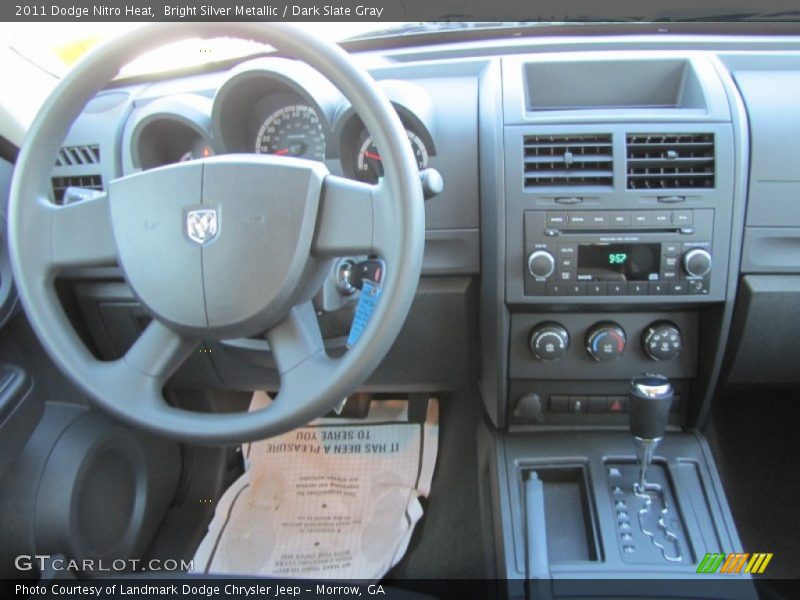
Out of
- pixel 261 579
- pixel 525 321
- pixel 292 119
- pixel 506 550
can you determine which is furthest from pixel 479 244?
pixel 261 579

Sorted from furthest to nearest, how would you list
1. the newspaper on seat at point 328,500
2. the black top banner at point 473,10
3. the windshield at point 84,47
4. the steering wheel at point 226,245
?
the newspaper on seat at point 328,500 < the windshield at point 84,47 < the black top banner at point 473,10 < the steering wheel at point 226,245

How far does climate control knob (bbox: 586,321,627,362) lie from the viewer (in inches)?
48.4

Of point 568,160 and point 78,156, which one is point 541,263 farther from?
point 78,156

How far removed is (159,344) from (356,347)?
0.30 meters

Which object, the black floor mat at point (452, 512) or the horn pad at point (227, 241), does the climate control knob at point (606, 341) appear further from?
the horn pad at point (227, 241)

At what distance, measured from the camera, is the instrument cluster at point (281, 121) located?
43.8 inches

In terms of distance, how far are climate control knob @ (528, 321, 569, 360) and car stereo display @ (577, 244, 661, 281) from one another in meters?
0.12

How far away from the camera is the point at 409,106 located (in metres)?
1.13

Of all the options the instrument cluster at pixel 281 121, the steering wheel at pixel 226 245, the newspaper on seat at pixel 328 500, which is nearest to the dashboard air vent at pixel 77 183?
the instrument cluster at pixel 281 121

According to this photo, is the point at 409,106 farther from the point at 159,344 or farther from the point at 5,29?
the point at 5,29

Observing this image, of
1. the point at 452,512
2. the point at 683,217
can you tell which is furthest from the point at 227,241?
the point at 452,512

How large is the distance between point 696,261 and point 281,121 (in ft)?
2.54

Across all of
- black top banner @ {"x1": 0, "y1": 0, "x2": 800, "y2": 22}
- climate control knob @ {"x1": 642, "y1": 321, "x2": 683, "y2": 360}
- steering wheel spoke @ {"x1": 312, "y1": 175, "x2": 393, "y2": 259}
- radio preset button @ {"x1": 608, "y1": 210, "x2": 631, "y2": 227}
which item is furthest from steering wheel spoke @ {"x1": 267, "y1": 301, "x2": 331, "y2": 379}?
climate control knob @ {"x1": 642, "y1": 321, "x2": 683, "y2": 360}

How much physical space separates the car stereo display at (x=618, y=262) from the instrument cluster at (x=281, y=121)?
1.10 ft
